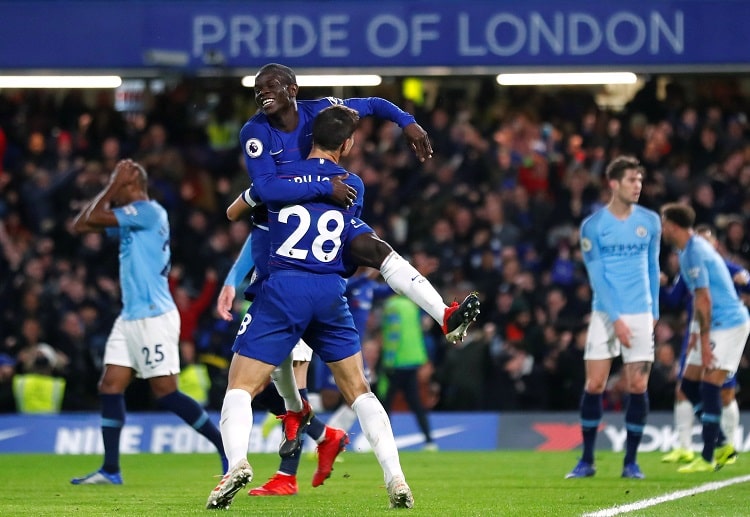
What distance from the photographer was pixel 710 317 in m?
11.4

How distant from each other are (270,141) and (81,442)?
28.1ft

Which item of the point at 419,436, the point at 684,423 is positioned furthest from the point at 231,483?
the point at 419,436

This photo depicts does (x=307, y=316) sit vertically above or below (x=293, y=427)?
above

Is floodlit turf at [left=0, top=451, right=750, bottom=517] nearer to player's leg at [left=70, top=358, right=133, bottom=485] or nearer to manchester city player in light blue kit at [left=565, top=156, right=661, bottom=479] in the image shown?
player's leg at [left=70, top=358, right=133, bottom=485]

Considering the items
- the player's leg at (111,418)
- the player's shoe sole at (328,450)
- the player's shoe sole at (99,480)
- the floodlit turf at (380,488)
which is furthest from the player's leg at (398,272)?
the player's shoe sole at (99,480)

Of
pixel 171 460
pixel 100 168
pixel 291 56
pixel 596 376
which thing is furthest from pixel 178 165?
pixel 596 376

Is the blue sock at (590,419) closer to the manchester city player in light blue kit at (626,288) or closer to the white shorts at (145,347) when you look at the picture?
the manchester city player in light blue kit at (626,288)

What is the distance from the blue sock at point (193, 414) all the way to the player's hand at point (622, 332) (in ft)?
9.81

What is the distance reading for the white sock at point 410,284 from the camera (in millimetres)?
7539

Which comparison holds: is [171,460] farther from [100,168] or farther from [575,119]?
[575,119]

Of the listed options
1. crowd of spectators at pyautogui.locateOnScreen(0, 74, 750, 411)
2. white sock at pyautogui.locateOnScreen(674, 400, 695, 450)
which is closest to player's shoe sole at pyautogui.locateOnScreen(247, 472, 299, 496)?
Answer: white sock at pyautogui.locateOnScreen(674, 400, 695, 450)

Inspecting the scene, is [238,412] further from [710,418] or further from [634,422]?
[710,418]

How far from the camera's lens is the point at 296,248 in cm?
758

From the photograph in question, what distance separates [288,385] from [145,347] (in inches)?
82.8
